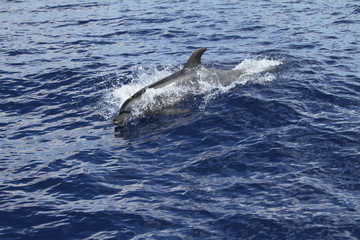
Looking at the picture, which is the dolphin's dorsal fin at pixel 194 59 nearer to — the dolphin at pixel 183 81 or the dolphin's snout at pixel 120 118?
the dolphin at pixel 183 81

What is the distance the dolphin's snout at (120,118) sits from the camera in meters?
14.2

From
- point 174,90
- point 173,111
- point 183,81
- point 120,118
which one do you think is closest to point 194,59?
point 183,81

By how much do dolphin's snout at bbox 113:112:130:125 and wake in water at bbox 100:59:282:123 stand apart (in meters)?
0.20

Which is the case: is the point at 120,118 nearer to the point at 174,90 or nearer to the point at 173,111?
the point at 173,111

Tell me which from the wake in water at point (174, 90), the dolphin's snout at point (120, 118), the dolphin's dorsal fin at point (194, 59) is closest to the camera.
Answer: the dolphin's snout at point (120, 118)

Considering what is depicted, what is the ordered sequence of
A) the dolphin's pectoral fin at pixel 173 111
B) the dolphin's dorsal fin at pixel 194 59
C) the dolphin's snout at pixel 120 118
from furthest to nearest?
the dolphin's dorsal fin at pixel 194 59 < the dolphin's pectoral fin at pixel 173 111 < the dolphin's snout at pixel 120 118

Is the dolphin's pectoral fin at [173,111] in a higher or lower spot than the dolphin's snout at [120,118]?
lower

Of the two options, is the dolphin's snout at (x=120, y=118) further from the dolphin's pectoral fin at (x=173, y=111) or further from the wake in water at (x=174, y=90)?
the dolphin's pectoral fin at (x=173, y=111)

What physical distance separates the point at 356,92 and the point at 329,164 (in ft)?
17.8

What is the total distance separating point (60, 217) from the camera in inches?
369

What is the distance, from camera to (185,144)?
1234 cm

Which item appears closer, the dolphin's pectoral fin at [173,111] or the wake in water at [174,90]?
the dolphin's pectoral fin at [173,111]

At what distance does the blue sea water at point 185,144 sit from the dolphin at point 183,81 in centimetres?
37

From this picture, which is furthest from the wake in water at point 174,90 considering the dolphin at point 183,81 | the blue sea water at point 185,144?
the blue sea water at point 185,144
